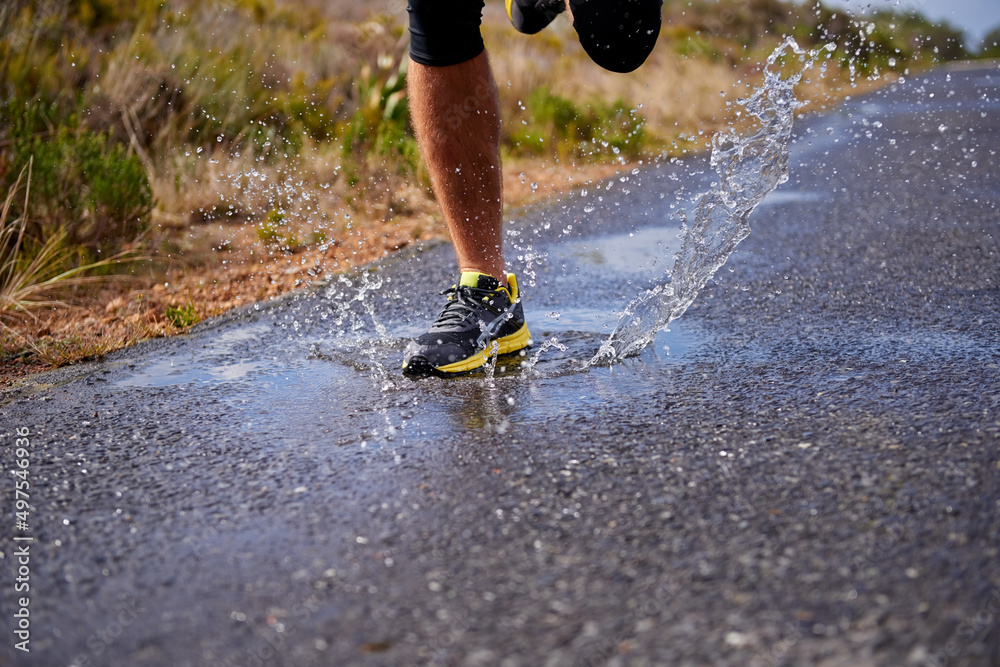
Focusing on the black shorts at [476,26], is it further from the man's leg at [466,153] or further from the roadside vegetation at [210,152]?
the roadside vegetation at [210,152]

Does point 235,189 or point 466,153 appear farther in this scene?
point 235,189

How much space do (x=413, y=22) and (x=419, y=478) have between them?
1.53 meters

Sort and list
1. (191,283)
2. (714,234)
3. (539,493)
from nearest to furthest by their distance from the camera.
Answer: (539,493), (714,234), (191,283)

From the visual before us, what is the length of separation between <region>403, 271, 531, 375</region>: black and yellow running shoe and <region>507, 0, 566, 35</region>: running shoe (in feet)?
2.58

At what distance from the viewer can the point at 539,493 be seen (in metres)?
1.78

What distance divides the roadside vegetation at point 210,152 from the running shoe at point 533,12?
1609 mm

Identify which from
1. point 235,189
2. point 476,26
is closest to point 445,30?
point 476,26

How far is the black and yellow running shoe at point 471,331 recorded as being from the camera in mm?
2672

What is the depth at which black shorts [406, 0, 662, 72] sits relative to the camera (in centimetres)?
279

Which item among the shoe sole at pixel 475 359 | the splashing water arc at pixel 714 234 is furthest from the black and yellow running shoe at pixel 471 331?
the splashing water arc at pixel 714 234

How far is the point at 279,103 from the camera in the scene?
25.6ft

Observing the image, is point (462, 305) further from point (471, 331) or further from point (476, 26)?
point (476, 26)

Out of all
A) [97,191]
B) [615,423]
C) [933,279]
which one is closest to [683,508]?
[615,423]

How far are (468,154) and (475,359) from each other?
25.7 inches
